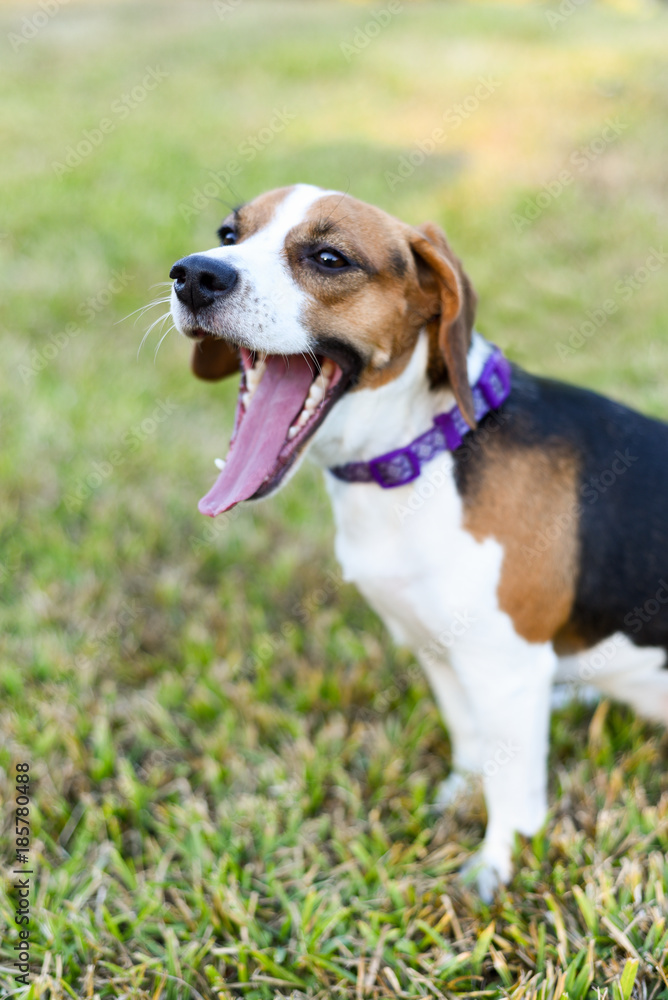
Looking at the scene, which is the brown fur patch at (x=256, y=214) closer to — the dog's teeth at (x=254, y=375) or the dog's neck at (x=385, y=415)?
the dog's teeth at (x=254, y=375)

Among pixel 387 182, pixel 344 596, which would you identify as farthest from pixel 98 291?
pixel 344 596

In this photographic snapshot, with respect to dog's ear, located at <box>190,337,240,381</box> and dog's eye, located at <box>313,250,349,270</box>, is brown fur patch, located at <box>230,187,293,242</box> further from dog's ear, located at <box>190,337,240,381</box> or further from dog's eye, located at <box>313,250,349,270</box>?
dog's ear, located at <box>190,337,240,381</box>

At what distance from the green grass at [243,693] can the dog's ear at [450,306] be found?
1668mm

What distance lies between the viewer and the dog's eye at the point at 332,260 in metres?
2.48

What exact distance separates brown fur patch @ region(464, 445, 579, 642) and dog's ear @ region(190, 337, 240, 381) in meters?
1.11

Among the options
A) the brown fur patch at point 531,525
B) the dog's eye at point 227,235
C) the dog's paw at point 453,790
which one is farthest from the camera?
the dog's paw at point 453,790

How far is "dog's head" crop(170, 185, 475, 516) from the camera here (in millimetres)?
2373

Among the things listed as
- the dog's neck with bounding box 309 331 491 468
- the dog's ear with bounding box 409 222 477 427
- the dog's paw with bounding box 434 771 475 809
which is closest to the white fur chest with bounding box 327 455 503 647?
the dog's neck with bounding box 309 331 491 468

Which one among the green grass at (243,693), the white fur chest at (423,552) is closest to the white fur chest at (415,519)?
the white fur chest at (423,552)

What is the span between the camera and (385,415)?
2.62m

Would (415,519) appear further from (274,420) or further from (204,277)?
(204,277)

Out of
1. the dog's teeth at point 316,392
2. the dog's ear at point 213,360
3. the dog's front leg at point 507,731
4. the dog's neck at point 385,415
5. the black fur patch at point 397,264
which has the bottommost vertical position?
the dog's front leg at point 507,731

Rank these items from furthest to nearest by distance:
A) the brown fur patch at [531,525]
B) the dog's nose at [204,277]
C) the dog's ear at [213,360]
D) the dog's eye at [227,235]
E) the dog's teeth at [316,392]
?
the dog's ear at [213,360] < the dog's eye at [227,235] < the brown fur patch at [531,525] < the dog's teeth at [316,392] < the dog's nose at [204,277]

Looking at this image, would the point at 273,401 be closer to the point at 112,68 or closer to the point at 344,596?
the point at 344,596
